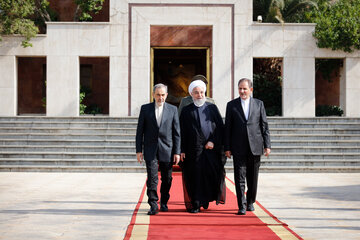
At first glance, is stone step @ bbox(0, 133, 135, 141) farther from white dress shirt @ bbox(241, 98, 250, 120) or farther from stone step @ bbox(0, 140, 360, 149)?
white dress shirt @ bbox(241, 98, 250, 120)

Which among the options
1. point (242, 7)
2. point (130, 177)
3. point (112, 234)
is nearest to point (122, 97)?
point (242, 7)

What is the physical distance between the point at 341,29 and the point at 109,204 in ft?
48.2

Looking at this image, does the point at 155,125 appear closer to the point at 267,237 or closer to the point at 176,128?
the point at 176,128

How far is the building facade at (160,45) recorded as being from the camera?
2067 cm

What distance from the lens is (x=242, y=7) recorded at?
20.9m

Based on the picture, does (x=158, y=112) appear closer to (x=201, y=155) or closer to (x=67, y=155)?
(x=201, y=155)

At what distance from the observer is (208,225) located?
6543 millimetres

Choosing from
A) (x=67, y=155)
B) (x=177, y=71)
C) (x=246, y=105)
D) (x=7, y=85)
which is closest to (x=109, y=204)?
(x=246, y=105)

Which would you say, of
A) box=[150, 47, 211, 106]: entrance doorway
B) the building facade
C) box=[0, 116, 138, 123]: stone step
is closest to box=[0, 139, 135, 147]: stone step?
box=[0, 116, 138, 123]: stone step

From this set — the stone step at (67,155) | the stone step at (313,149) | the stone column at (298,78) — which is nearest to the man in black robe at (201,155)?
the stone step at (67,155)

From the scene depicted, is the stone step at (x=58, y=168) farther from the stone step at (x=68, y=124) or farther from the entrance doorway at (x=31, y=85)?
the entrance doorway at (x=31, y=85)

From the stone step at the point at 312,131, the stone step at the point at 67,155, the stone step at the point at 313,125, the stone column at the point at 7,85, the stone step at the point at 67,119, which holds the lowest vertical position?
the stone step at the point at 67,155

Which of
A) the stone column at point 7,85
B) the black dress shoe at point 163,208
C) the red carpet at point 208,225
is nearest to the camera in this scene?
the red carpet at point 208,225

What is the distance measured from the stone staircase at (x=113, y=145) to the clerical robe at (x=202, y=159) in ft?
24.2
